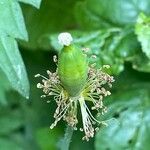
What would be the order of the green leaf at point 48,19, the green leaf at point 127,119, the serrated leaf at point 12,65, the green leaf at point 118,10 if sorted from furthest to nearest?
1. the green leaf at point 48,19
2. the green leaf at point 118,10
3. the green leaf at point 127,119
4. the serrated leaf at point 12,65

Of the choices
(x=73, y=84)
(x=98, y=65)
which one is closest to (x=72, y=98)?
(x=73, y=84)

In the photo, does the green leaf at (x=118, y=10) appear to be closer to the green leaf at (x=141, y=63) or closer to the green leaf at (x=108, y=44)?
the green leaf at (x=108, y=44)

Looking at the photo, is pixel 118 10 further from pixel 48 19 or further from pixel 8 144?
pixel 8 144

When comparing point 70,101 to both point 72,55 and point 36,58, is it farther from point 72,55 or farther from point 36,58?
point 36,58

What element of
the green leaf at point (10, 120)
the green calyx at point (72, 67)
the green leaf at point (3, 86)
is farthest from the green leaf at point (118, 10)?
the green calyx at point (72, 67)

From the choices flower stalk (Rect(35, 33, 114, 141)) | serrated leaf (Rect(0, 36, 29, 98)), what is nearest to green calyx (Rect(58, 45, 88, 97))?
flower stalk (Rect(35, 33, 114, 141))

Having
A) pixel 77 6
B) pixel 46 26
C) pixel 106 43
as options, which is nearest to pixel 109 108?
pixel 106 43

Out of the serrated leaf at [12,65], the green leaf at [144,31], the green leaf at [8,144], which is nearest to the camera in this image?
the serrated leaf at [12,65]
